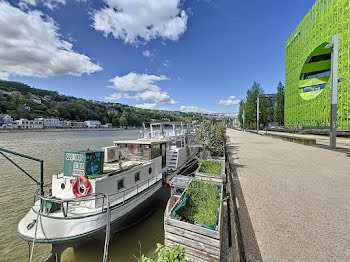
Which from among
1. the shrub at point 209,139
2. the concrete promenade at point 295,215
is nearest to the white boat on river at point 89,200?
the concrete promenade at point 295,215

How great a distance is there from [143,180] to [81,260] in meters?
3.30

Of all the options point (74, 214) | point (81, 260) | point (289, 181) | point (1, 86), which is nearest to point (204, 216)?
point (74, 214)

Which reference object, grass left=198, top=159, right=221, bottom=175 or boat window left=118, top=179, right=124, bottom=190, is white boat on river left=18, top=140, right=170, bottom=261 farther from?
grass left=198, top=159, right=221, bottom=175

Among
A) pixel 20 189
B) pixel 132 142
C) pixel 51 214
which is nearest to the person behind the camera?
pixel 51 214

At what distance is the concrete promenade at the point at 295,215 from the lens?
3389 mm

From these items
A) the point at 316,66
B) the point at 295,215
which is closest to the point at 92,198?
the point at 295,215

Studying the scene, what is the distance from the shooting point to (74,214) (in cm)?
464

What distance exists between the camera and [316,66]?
134ft

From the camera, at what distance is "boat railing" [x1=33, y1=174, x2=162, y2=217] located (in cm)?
435

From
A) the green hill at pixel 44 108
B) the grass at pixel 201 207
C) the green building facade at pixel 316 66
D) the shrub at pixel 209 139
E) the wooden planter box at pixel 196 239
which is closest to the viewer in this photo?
the wooden planter box at pixel 196 239

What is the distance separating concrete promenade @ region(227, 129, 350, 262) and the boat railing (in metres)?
3.95

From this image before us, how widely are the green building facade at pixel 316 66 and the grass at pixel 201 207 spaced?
38924 mm

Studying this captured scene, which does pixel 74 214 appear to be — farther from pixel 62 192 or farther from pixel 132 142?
pixel 132 142

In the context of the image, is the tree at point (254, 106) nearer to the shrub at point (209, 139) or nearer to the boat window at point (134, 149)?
the shrub at point (209, 139)
